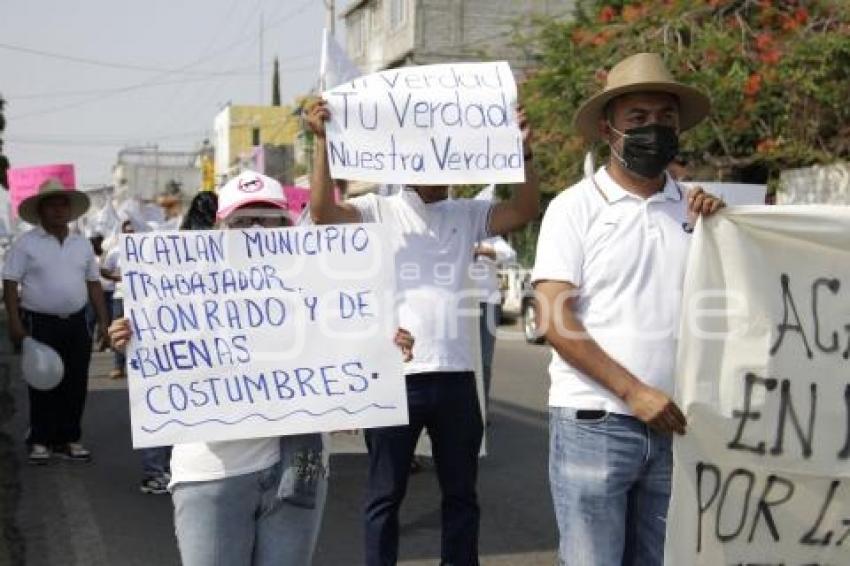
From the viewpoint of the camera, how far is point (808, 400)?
11.5 feet

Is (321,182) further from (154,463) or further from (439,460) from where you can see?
(154,463)

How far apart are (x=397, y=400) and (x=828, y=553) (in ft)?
4.49

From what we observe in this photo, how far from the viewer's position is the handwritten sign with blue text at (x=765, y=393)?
3.44 metres

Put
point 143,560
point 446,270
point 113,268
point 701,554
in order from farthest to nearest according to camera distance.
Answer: point 113,268 → point 143,560 → point 446,270 → point 701,554

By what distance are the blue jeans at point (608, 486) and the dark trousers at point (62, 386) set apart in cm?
561

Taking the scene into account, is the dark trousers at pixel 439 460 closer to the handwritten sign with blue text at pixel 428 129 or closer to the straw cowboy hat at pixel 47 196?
the handwritten sign with blue text at pixel 428 129

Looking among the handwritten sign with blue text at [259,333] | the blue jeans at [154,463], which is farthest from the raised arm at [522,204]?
the blue jeans at [154,463]

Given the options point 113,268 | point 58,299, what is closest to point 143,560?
point 58,299

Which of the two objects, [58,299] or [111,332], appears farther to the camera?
[58,299]

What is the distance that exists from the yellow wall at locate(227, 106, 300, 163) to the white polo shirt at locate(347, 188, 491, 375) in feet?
209

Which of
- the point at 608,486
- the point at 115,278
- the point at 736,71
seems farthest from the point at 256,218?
the point at 736,71

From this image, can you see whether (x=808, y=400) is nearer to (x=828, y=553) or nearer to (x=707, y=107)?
(x=828, y=553)

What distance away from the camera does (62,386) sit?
8.38 meters

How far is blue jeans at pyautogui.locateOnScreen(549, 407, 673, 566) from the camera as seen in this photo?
134 inches
